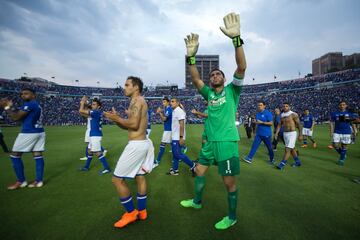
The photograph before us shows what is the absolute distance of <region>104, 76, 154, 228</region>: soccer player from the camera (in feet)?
9.95

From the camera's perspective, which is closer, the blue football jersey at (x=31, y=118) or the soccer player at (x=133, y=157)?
the soccer player at (x=133, y=157)

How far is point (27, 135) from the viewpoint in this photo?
4789 mm

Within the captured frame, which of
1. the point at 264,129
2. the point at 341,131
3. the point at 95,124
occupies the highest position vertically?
the point at 95,124

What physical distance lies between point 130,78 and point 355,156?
10.7 m

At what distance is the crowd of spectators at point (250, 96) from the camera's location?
A: 42.0 meters

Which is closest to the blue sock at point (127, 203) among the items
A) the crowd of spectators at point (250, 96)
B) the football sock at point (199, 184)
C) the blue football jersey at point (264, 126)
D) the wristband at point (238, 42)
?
the football sock at point (199, 184)

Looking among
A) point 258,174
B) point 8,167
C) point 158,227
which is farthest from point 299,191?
point 8,167

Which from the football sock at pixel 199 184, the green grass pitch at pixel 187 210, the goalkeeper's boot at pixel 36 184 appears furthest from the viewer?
the goalkeeper's boot at pixel 36 184

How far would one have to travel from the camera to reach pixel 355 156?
852 cm

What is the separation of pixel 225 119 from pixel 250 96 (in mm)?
62104

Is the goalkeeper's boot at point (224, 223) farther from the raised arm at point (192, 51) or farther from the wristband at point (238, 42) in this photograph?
the wristband at point (238, 42)

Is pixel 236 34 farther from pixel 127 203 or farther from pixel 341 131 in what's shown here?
pixel 341 131

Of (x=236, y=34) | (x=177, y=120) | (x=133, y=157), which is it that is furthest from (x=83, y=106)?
(x=236, y=34)

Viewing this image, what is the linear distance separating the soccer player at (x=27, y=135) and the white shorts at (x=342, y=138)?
34.7 feet
